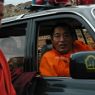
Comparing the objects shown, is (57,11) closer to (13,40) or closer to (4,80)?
(13,40)

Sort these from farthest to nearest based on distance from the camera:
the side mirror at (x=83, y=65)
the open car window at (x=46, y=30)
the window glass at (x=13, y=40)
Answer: the window glass at (x=13, y=40), the open car window at (x=46, y=30), the side mirror at (x=83, y=65)

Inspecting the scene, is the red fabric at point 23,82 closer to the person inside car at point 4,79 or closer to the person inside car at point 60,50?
the person inside car at point 60,50

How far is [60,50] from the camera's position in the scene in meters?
4.36

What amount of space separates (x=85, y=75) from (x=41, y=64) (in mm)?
712

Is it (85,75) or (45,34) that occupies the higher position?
(45,34)

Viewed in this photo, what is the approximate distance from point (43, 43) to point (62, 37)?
20 centimetres

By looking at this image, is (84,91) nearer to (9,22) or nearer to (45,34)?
(45,34)

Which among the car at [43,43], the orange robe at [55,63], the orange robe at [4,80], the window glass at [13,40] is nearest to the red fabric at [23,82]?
the car at [43,43]

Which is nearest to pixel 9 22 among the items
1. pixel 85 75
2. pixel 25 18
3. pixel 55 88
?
pixel 25 18

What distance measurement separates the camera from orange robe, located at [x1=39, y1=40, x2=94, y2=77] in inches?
163

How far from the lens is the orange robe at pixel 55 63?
4.15 meters

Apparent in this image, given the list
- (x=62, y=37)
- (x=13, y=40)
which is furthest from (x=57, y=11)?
(x=13, y=40)

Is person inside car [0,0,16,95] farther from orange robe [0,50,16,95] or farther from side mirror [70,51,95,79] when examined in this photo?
side mirror [70,51,95,79]

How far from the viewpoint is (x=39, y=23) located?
4434mm
